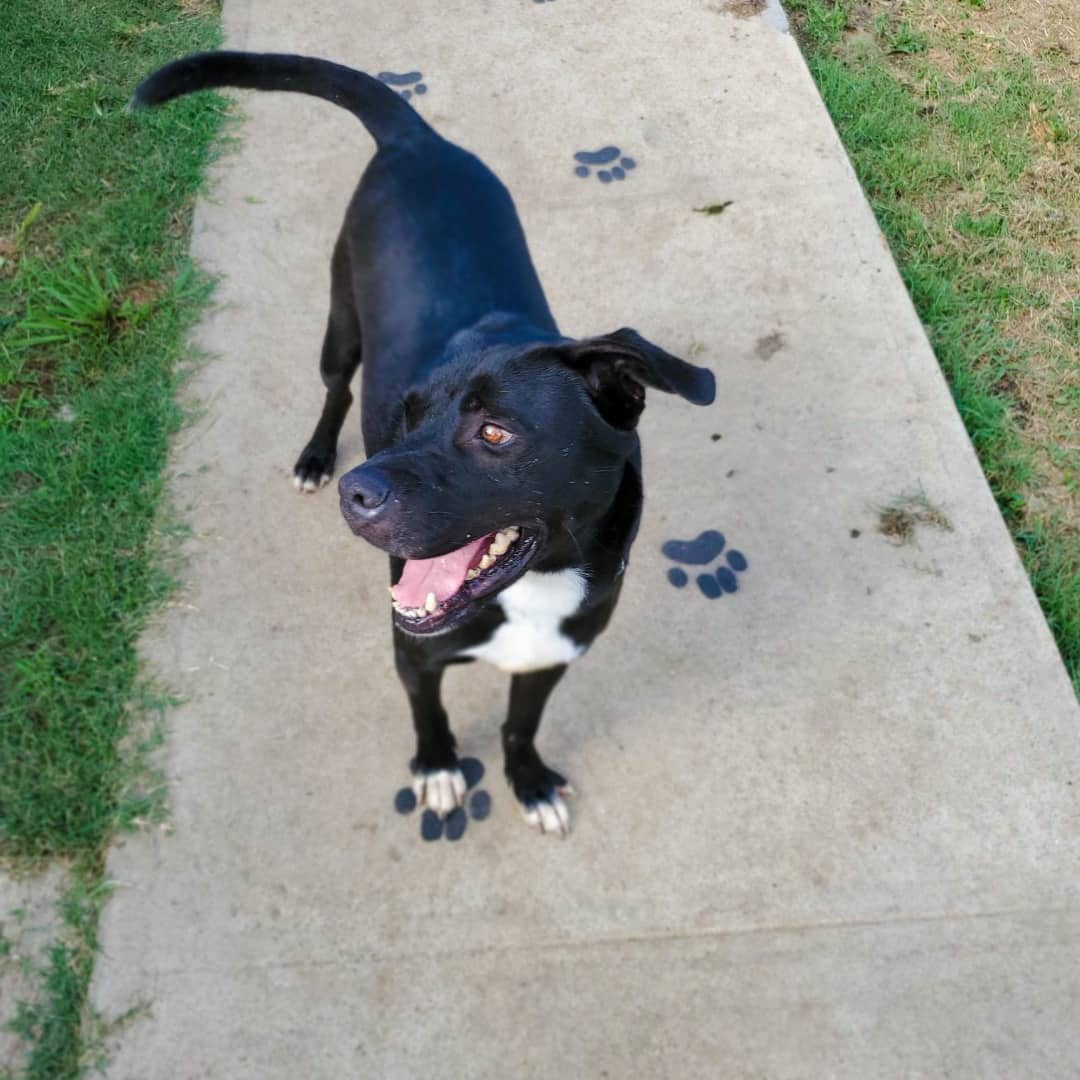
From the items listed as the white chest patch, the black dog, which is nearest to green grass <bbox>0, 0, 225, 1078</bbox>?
the black dog

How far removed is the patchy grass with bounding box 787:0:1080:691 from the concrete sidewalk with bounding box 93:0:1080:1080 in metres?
0.22

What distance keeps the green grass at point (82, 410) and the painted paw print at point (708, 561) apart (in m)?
1.68

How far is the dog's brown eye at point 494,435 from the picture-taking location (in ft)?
7.25

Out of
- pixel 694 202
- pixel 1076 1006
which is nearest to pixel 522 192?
pixel 694 202

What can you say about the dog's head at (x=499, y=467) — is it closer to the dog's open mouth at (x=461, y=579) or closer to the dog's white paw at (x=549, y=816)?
the dog's open mouth at (x=461, y=579)

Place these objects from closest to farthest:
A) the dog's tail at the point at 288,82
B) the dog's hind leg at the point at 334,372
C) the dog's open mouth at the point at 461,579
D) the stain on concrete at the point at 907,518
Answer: the dog's open mouth at the point at 461,579, the dog's tail at the point at 288,82, the dog's hind leg at the point at 334,372, the stain on concrete at the point at 907,518

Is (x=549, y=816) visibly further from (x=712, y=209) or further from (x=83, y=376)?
(x=712, y=209)

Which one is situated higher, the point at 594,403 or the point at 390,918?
the point at 594,403

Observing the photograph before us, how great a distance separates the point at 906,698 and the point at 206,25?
14.9 ft

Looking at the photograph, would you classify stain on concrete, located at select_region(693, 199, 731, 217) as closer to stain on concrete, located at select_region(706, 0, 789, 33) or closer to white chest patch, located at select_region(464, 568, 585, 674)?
stain on concrete, located at select_region(706, 0, 789, 33)

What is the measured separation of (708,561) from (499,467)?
5.19 ft

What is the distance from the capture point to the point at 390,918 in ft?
9.50

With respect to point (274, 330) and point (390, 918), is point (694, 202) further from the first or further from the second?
point (390, 918)

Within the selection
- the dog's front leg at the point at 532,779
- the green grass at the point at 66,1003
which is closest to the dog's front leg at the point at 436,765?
the dog's front leg at the point at 532,779
